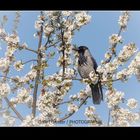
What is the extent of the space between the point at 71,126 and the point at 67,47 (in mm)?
585

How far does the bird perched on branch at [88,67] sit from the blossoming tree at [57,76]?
3 cm

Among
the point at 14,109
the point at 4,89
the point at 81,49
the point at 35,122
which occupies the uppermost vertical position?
the point at 81,49

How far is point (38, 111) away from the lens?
50.6ft

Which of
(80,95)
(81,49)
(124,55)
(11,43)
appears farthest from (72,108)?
(11,43)

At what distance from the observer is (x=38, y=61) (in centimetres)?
1547

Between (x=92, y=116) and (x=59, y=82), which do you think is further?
(x=59, y=82)

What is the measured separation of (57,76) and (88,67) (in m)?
0.24

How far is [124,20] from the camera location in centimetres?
1545

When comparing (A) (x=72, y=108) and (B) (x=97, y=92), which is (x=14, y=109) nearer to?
(A) (x=72, y=108)

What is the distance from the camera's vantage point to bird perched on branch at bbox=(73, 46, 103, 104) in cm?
1545

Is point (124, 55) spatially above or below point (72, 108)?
above

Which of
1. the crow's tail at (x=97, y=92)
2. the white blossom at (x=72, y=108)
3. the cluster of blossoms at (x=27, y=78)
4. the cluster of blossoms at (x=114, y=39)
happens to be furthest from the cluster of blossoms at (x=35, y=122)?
the cluster of blossoms at (x=114, y=39)

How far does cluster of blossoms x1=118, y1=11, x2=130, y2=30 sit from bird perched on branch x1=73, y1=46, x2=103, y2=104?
307 mm

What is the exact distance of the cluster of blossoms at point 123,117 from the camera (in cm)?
1541
